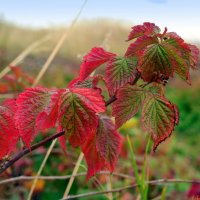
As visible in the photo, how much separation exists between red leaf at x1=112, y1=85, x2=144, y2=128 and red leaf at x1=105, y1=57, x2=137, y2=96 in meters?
0.03

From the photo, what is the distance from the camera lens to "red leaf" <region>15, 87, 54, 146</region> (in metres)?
0.98

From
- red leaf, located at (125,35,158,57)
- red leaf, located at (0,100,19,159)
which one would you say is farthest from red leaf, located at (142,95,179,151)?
red leaf, located at (0,100,19,159)

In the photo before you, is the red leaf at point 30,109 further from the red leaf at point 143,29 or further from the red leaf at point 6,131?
the red leaf at point 143,29

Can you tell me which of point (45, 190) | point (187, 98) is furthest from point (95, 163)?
point (187, 98)

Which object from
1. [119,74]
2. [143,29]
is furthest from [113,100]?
[143,29]

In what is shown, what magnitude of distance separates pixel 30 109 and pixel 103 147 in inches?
7.1

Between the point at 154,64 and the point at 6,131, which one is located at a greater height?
the point at 154,64

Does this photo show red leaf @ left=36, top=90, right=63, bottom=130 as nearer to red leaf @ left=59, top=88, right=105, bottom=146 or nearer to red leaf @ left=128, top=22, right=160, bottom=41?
red leaf @ left=59, top=88, right=105, bottom=146

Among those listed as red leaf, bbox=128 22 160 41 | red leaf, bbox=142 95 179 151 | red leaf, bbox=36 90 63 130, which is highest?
red leaf, bbox=128 22 160 41

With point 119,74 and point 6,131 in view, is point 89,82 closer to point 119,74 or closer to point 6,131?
point 119,74

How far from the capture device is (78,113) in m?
0.97

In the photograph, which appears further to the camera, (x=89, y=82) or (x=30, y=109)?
(x=89, y=82)

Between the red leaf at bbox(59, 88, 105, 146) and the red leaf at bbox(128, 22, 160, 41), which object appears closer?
the red leaf at bbox(59, 88, 105, 146)

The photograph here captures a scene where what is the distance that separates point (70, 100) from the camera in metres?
0.96
